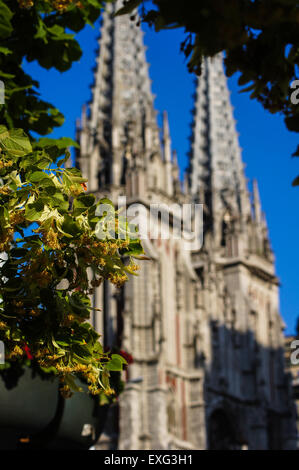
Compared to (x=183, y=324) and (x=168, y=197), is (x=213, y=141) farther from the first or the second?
(x=183, y=324)

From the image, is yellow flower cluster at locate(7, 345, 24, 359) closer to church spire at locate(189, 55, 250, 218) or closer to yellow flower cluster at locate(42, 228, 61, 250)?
yellow flower cluster at locate(42, 228, 61, 250)

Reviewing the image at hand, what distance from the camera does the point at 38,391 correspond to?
15.1ft

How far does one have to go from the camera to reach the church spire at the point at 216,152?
166 feet

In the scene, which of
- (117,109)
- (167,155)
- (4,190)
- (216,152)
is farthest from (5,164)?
(216,152)

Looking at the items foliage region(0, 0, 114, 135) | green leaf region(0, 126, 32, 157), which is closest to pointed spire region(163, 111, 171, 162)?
foliage region(0, 0, 114, 135)

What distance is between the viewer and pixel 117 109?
40.7 meters

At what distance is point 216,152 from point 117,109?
13055mm

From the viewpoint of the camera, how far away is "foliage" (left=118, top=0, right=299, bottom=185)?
2.36 m

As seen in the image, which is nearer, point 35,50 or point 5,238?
point 5,238

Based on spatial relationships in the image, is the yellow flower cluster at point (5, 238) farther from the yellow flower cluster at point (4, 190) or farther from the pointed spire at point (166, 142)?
the pointed spire at point (166, 142)

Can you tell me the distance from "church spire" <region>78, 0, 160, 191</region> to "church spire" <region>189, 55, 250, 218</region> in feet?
28.5

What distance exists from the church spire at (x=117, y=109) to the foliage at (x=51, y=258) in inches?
1341
